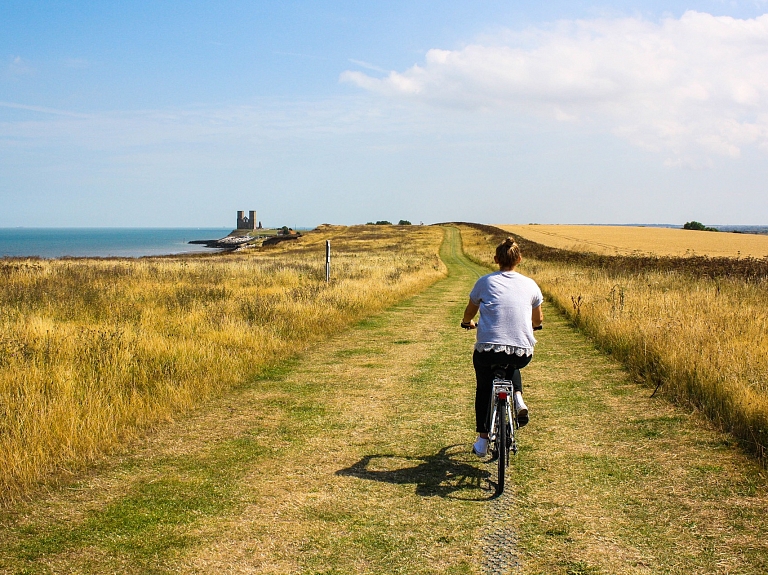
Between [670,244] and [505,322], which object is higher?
[670,244]

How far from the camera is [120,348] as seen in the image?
371 inches

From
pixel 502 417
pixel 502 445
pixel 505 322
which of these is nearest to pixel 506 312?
pixel 505 322

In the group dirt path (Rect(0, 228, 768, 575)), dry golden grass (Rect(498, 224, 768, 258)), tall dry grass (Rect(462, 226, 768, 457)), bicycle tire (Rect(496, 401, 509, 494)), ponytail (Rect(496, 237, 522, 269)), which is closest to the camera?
dirt path (Rect(0, 228, 768, 575))

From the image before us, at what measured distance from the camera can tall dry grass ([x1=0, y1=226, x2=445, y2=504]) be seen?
20.2ft

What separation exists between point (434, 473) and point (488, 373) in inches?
41.8

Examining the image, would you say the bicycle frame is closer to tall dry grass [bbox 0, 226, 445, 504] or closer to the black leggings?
the black leggings

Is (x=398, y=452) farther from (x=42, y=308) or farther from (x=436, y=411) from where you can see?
(x=42, y=308)

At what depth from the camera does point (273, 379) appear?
9.70m

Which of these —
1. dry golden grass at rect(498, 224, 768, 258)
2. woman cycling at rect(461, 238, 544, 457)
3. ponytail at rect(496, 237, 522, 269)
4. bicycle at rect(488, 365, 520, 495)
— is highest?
dry golden grass at rect(498, 224, 768, 258)

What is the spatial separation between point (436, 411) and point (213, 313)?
7499 mm

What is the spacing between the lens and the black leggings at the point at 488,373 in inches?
217

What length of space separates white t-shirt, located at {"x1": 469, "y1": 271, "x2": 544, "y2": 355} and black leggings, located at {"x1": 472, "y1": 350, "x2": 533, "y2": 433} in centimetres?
8

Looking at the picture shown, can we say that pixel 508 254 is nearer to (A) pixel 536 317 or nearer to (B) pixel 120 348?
(A) pixel 536 317

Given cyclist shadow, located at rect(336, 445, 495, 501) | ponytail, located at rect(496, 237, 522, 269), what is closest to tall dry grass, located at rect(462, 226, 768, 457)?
cyclist shadow, located at rect(336, 445, 495, 501)
